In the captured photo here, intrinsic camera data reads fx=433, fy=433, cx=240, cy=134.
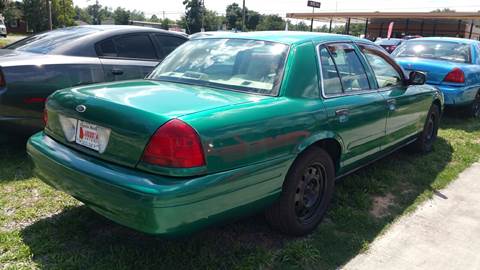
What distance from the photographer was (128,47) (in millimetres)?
5402

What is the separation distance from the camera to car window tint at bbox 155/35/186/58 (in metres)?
5.85

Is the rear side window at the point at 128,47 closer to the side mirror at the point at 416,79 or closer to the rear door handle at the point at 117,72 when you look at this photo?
the rear door handle at the point at 117,72

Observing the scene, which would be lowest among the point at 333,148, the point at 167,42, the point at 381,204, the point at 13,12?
the point at 381,204

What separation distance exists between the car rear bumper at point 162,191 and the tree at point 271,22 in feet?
275

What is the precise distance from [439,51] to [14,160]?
22.9 ft

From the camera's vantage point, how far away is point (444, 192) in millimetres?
4355

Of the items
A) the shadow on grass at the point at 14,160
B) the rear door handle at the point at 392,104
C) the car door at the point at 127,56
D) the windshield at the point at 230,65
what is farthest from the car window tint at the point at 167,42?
the rear door handle at the point at 392,104

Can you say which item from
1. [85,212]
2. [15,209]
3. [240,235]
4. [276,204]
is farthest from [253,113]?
[15,209]

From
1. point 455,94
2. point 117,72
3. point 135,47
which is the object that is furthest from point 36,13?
point 455,94

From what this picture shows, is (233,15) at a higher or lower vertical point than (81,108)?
higher

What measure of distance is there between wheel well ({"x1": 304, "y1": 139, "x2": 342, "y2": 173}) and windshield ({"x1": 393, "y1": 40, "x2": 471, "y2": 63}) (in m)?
5.16

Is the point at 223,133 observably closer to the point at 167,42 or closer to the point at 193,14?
the point at 167,42

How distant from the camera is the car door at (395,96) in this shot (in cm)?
406

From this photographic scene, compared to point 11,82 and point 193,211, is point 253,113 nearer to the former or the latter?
point 193,211
